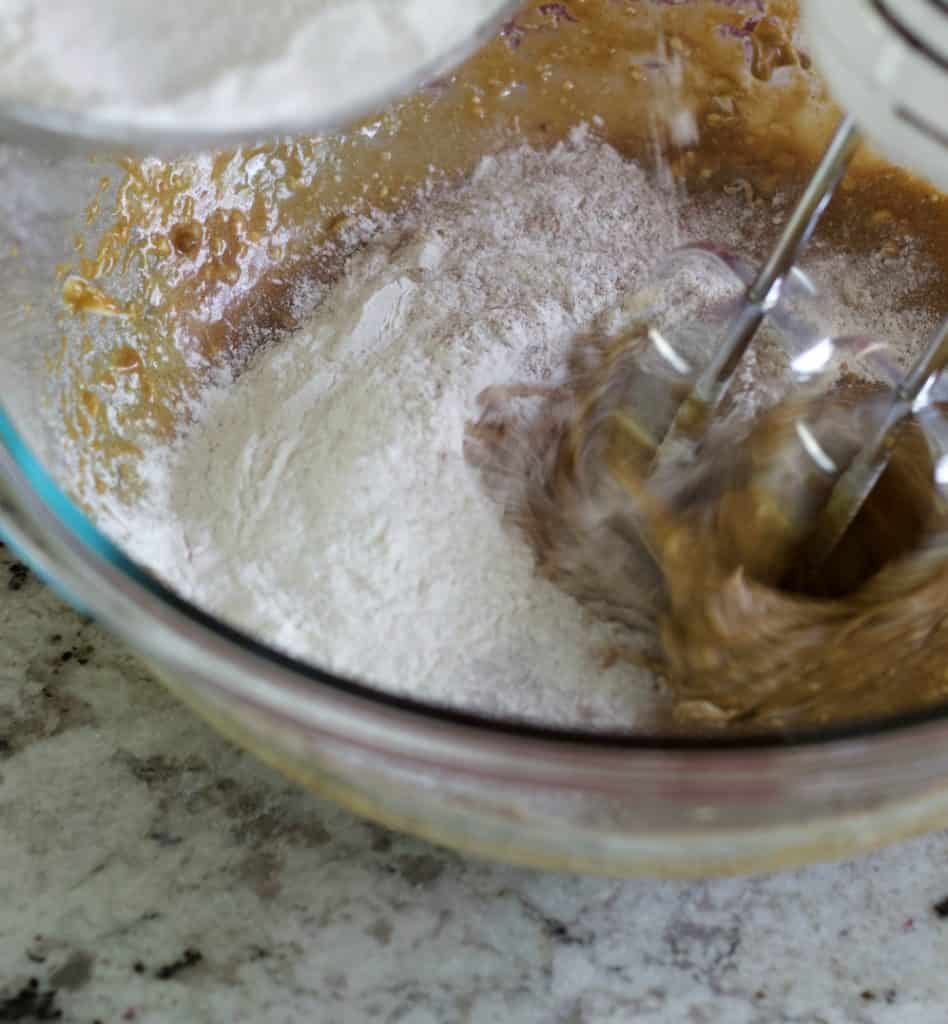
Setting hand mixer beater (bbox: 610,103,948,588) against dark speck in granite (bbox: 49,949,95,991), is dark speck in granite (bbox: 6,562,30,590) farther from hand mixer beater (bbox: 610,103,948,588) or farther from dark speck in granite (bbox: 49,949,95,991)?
hand mixer beater (bbox: 610,103,948,588)

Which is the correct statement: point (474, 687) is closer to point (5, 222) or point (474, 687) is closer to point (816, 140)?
point (5, 222)

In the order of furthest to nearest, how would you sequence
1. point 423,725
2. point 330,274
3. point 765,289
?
point 330,274
point 765,289
point 423,725

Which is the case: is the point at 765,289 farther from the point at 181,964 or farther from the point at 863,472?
the point at 181,964

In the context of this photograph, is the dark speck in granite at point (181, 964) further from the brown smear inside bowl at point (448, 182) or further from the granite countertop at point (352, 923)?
the brown smear inside bowl at point (448, 182)

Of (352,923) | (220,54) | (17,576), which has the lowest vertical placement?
(352,923)

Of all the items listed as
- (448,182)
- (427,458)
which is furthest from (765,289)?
(448,182)

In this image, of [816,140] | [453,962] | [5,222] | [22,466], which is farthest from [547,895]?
[816,140]
